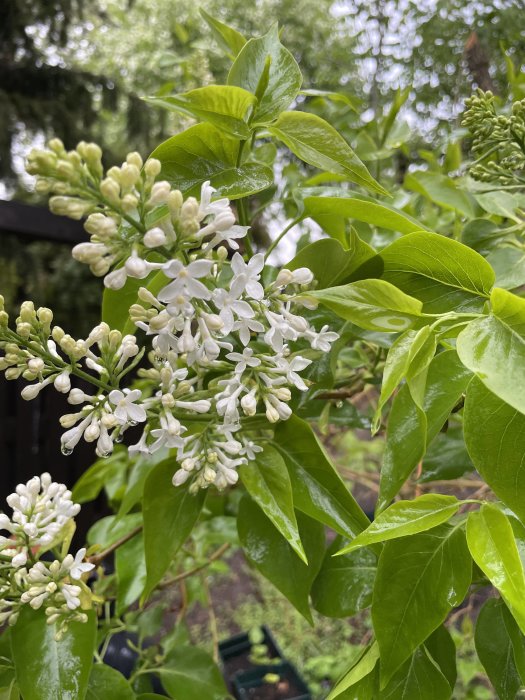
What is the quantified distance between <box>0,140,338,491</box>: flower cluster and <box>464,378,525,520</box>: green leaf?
0.43ft

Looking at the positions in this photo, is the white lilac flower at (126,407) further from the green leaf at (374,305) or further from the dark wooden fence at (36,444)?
the dark wooden fence at (36,444)

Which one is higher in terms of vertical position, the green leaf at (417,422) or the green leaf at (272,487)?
the green leaf at (417,422)

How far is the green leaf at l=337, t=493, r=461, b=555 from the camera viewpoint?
1.21 ft

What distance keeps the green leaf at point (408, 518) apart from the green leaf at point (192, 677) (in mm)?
481

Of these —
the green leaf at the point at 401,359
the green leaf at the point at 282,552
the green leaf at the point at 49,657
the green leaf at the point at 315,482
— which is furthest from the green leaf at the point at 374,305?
the green leaf at the point at 49,657

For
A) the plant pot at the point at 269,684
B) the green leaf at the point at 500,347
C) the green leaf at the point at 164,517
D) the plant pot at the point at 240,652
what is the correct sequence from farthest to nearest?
the plant pot at the point at 240,652 < the plant pot at the point at 269,684 < the green leaf at the point at 164,517 < the green leaf at the point at 500,347

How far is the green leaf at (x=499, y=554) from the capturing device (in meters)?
0.33

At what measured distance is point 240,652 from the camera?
212cm

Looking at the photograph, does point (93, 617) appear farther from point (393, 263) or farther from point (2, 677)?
point (393, 263)

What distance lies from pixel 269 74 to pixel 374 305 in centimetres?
20

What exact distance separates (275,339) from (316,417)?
28 cm

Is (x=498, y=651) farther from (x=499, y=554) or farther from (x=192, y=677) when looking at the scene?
(x=192, y=677)

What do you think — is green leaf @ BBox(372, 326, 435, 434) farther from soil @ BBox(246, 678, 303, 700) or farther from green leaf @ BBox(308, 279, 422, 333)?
soil @ BBox(246, 678, 303, 700)

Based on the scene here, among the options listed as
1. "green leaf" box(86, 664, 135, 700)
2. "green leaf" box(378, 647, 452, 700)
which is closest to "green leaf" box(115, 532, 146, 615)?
"green leaf" box(86, 664, 135, 700)
